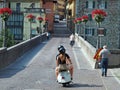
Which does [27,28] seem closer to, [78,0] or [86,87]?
[78,0]

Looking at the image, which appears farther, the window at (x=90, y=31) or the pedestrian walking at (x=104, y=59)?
the window at (x=90, y=31)

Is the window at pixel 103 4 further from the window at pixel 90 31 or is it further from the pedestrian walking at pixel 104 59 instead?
the pedestrian walking at pixel 104 59

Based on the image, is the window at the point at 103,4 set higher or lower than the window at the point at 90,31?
higher

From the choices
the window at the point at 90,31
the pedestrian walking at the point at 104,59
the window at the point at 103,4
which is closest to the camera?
the pedestrian walking at the point at 104,59

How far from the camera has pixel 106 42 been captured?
310 feet

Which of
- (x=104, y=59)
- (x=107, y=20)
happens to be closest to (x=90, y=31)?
(x=107, y=20)

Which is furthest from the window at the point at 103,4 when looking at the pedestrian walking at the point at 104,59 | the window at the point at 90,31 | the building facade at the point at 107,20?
the pedestrian walking at the point at 104,59

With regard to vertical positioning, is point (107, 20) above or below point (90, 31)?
above

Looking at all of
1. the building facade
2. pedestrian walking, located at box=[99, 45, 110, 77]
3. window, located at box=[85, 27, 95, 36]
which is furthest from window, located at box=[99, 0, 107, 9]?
pedestrian walking, located at box=[99, 45, 110, 77]

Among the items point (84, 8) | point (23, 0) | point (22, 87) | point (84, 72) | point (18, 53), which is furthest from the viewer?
point (23, 0)

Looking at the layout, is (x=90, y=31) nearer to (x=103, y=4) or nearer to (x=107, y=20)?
(x=107, y=20)

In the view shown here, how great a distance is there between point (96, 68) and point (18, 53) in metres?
8.67

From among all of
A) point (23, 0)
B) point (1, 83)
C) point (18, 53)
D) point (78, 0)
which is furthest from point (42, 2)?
point (1, 83)

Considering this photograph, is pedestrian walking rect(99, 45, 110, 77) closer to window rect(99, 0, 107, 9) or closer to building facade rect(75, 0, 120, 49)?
building facade rect(75, 0, 120, 49)
